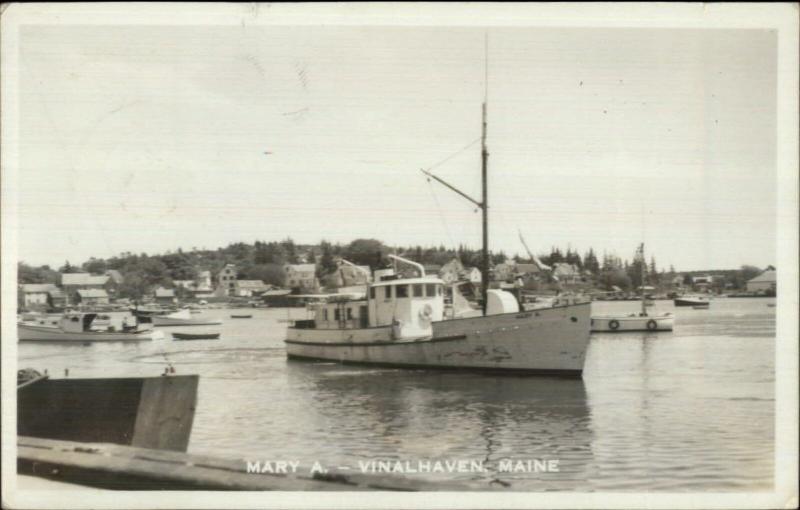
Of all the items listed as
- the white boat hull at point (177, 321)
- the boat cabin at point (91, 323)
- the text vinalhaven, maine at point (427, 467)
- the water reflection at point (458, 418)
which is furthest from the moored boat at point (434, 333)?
the text vinalhaven, maine at point (427, 467)

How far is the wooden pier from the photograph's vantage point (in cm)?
445

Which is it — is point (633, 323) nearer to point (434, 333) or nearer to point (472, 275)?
point (472, 275)

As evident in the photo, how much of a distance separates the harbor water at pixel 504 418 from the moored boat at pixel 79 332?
23cm

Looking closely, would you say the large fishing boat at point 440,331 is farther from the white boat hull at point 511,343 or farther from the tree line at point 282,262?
the tree line at point 282,262

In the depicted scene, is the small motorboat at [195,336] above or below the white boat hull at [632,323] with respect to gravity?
above

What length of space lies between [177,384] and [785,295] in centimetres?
467

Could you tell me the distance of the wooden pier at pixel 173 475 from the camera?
14.6ft

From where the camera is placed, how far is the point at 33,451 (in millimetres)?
5000

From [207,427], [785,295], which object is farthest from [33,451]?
[785,295]

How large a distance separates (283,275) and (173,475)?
542cm

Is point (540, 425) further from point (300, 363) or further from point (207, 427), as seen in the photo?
point (300, 363)

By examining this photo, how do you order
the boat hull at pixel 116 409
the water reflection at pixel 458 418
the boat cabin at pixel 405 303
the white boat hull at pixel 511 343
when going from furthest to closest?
1. the boat cabin at pixel 405 303
2. the white boat hull at pixel 511 343
3. the water reflection at pixel 458 418
4. the boat hull at pixel 116 409

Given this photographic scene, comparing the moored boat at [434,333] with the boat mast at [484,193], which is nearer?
the boat mast at [484,193]

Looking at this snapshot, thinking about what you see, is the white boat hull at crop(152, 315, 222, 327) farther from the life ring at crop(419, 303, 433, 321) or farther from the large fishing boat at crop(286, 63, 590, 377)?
the life ring at crop(419, 303, 433, 321)
